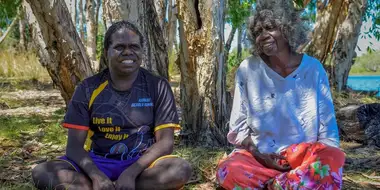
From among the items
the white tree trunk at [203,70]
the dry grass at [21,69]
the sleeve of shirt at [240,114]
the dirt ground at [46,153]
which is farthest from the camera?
the dry grass at [21,69]

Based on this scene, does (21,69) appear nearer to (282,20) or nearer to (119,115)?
(119,115)

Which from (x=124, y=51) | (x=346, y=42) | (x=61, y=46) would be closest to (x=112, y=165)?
(x=124, y=51)

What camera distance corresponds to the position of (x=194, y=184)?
3.25 metres

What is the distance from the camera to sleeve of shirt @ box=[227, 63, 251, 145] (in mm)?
3037

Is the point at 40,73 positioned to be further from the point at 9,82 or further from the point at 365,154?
the point at 365,154

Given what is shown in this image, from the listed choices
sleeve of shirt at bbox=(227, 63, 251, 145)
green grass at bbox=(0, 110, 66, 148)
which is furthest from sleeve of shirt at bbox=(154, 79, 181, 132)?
green grass at bbox=(0, 110, 66, 148)

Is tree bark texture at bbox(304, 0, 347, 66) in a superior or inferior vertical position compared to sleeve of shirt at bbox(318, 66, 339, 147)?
superior

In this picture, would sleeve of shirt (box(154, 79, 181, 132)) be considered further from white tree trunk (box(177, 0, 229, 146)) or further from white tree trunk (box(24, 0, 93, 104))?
white tree trunk (box(24, 0, 93, 104))

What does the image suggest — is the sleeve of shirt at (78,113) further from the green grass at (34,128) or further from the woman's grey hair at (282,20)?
the green grass at (34,128)

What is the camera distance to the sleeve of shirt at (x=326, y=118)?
2867 millimetres

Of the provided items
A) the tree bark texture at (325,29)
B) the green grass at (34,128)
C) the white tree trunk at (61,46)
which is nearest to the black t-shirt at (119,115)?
the white tree trunk at (61,46)

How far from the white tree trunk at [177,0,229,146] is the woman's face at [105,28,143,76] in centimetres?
124

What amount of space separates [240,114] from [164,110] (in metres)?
0.51

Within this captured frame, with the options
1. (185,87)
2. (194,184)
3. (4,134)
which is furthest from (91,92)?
(4,134)
